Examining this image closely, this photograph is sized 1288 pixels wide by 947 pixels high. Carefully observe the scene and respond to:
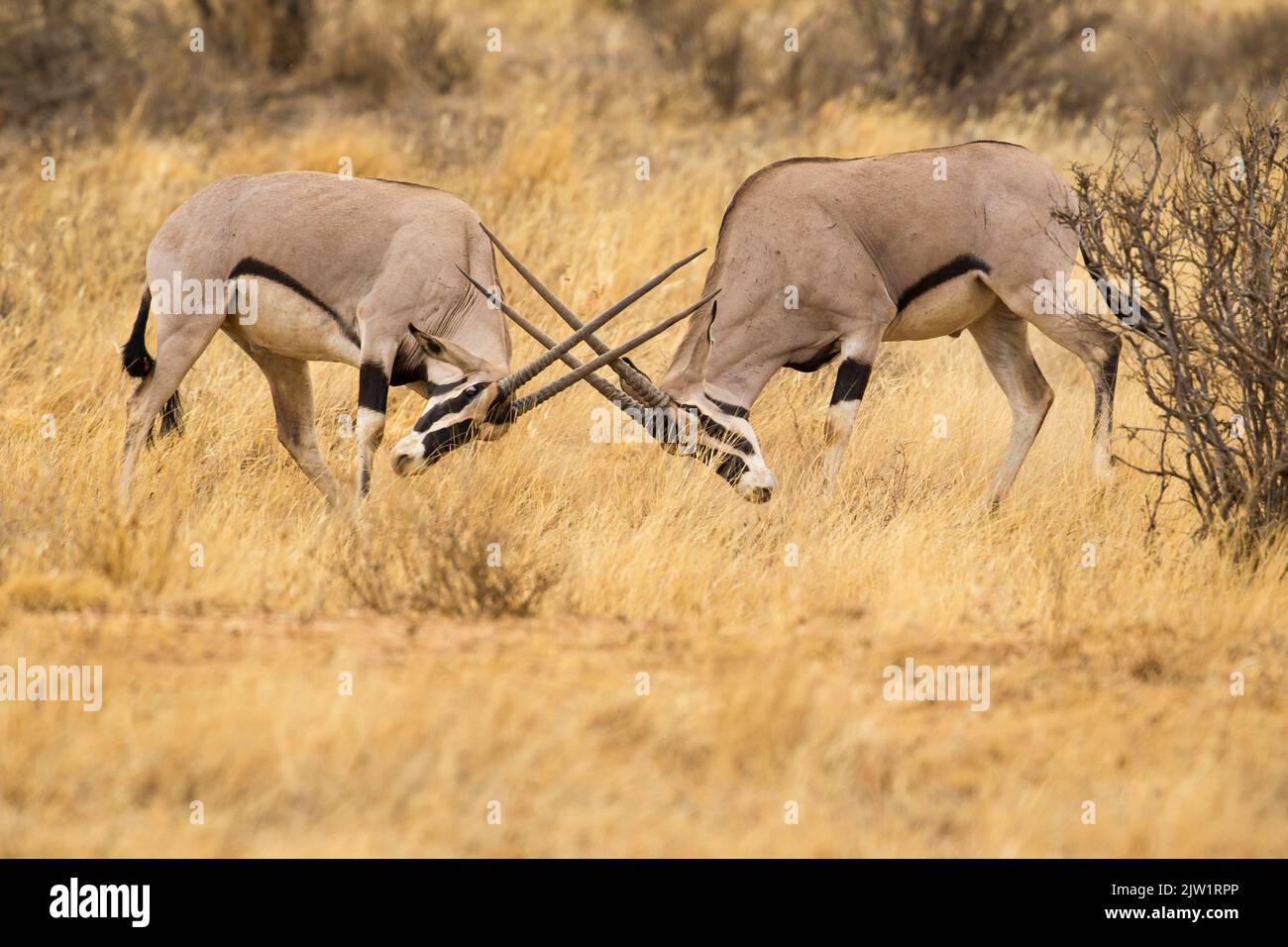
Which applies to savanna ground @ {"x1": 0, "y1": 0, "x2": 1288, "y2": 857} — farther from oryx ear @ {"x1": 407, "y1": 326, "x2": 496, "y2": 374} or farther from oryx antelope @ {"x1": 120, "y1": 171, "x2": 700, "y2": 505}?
oryx ear @ {"x1": 407, "y1": 326, "x2": 496, "y2": 374}

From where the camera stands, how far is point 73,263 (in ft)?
38.0

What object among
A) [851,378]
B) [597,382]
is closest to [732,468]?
[597,382]

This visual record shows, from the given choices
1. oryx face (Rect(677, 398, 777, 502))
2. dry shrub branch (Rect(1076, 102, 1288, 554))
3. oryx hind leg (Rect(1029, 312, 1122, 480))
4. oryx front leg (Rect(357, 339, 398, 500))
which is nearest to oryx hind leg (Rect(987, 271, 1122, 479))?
oryx hind leg (Rect(1029, 312, 1122, 480))

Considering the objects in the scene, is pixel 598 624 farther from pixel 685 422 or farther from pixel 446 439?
pixel 685 422

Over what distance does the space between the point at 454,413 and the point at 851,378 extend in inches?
83.6

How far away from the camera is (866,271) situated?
8.24m

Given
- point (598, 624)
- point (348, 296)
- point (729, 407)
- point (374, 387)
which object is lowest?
point (598, 624)

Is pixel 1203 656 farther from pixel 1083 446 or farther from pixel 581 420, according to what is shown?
pixel 581 420

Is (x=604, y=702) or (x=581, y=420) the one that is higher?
(x=581, y=420)

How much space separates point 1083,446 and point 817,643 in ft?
13.3

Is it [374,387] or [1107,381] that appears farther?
[1107,381]

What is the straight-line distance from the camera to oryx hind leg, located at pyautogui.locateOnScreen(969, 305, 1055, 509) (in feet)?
29.3

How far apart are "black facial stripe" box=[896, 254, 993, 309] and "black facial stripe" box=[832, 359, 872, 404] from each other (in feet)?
1.35
